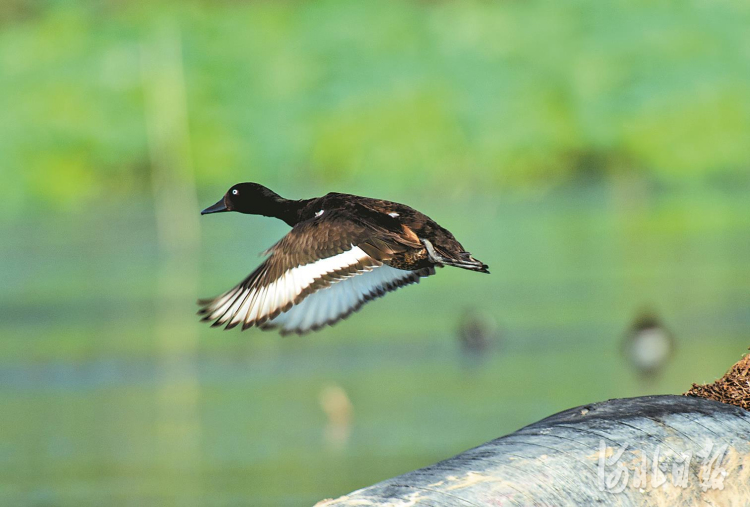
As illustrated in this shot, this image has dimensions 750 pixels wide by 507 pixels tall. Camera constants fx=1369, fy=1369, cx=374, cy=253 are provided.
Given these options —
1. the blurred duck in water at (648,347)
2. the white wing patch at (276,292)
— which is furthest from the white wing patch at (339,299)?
the blurred duck in water at (648,347)

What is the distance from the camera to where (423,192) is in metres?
35.4

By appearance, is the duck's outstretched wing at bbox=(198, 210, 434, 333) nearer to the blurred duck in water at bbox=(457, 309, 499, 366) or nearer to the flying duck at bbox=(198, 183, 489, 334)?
the flying duck at bbox=(198, 183, 489, 334)

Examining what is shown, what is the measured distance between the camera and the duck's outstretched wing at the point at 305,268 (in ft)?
20.2

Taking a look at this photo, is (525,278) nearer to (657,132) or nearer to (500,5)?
(657,132)

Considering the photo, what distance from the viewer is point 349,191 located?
33250mm

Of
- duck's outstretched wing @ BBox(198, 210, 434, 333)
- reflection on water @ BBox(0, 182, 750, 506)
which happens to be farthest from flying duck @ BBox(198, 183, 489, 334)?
reflection on water @ BBox(0, 182, 750, 506)

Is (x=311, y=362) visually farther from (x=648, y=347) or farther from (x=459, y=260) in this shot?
(x=459, y=260)

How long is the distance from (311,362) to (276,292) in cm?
1073

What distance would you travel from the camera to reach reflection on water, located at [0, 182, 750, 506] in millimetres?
11547

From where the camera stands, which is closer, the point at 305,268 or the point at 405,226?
the point at 305,268

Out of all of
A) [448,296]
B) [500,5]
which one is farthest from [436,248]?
[500,5]
